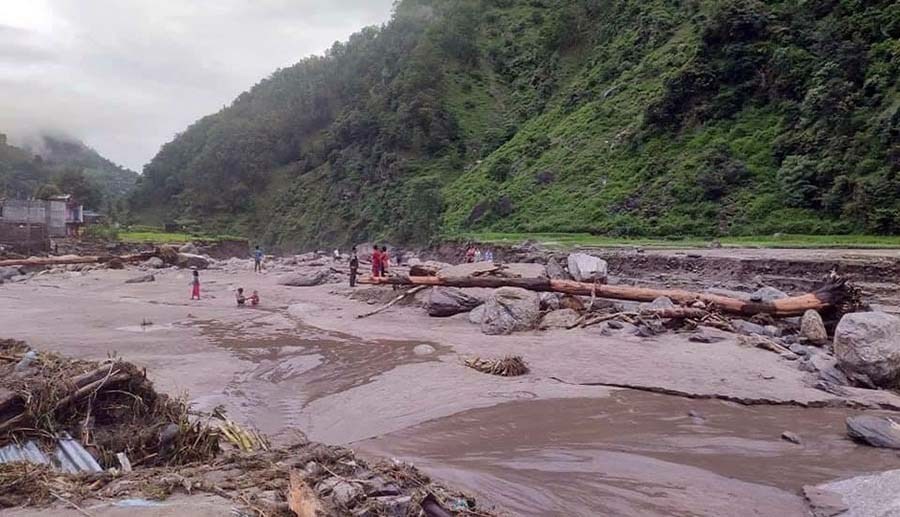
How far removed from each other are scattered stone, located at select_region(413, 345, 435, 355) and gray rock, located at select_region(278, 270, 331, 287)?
1663 cm

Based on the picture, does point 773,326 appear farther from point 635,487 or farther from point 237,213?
point 237,213

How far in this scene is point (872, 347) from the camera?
10.1 m

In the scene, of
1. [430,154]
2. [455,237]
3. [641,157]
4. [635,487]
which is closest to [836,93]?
[641,157]

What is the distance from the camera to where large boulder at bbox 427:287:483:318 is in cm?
1770

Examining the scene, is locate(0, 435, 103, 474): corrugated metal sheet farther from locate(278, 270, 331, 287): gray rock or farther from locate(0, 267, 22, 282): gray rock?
locate(0, 267, 22, 282): gray rock

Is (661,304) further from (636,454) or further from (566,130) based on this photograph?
(566,130)

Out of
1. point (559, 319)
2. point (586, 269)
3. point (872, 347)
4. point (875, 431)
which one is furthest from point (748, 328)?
point (875, 431)

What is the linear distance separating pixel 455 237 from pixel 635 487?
42066 mm

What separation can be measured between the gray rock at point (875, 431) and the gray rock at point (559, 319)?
7860 mm

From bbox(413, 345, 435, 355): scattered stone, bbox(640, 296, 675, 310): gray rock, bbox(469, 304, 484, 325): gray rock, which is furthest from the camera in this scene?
bbox(469, 304, 484, 325): gray rock

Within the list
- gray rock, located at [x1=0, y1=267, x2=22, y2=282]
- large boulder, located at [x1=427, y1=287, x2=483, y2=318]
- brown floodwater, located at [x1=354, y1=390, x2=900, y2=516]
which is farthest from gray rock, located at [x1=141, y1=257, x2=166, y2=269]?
brown floodwater, located at [x1=354, y1=390, x2=900, y2=516]

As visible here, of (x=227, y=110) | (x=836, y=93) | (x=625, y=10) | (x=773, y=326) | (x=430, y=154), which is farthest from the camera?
(x=227, y=110)

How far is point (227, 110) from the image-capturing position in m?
116

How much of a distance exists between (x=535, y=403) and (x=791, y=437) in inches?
131
